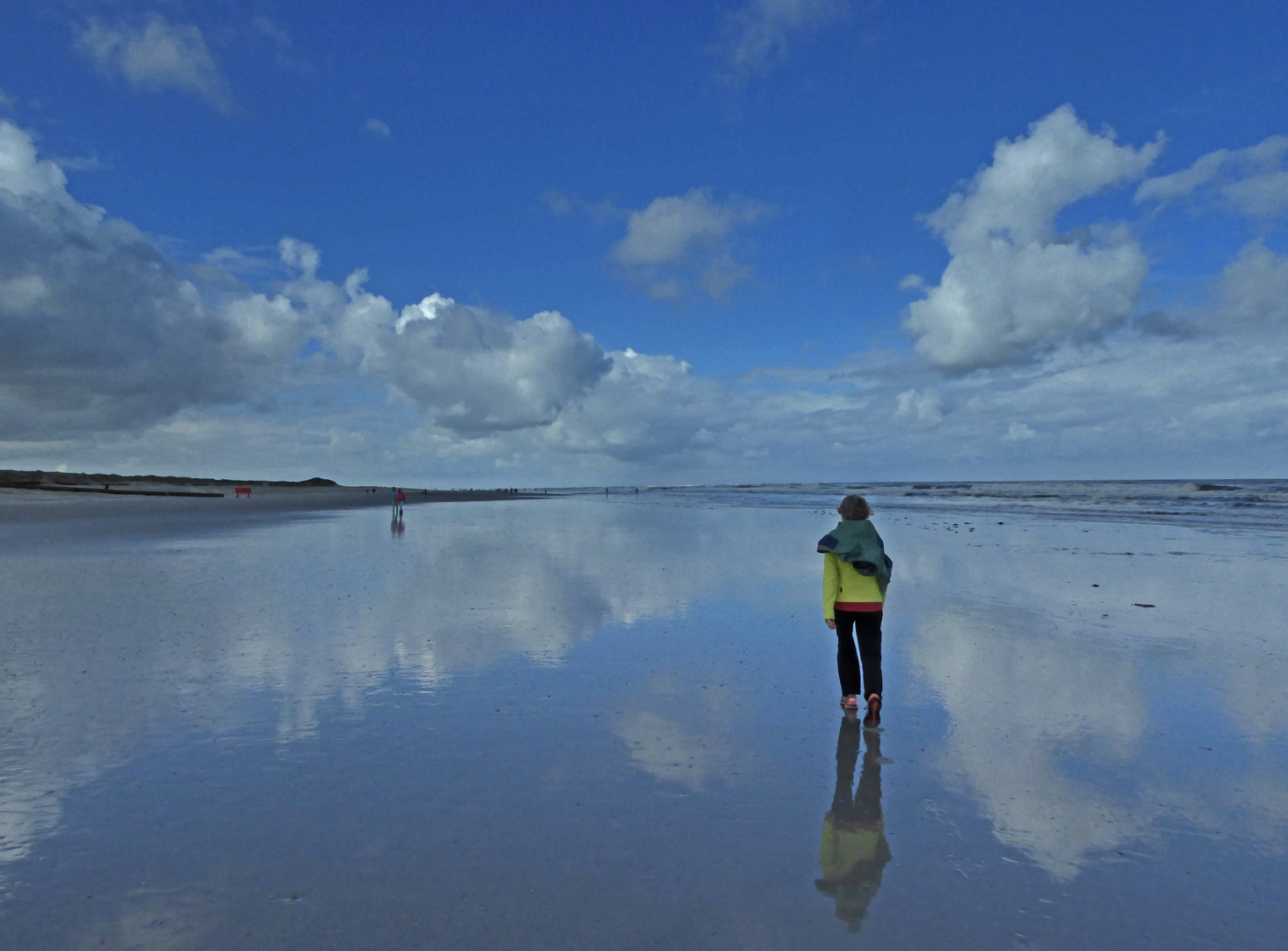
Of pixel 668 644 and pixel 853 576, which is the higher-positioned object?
pixel 853 576

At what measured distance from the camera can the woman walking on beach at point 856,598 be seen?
281 inches

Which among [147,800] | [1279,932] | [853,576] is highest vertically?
[853,576]

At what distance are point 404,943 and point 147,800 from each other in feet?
9.07

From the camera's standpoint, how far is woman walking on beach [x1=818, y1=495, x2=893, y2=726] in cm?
714

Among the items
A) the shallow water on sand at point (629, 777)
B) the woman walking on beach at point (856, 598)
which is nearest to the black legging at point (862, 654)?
the woman walking on beach at point (856, 598)

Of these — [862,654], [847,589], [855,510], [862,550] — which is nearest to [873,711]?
[862,654]

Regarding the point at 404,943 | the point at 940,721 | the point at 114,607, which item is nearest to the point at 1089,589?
the point at 940,721

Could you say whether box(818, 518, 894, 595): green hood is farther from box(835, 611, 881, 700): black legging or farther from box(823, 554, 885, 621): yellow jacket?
box(835, 611, 881, 700): black legging

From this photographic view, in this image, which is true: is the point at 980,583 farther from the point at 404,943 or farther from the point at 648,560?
the point at 404,943

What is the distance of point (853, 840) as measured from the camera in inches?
179

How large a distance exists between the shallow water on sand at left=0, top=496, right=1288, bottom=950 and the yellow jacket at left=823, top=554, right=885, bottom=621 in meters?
1.12

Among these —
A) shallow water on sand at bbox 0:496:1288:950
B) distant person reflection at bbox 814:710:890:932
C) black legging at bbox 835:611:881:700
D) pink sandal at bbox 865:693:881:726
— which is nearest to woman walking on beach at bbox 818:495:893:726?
black legging at bbox 835:611:881:700

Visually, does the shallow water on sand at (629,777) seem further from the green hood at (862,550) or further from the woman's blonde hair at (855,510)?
the woman's blonde hair at (855,510)

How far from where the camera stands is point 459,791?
5.10 meters
